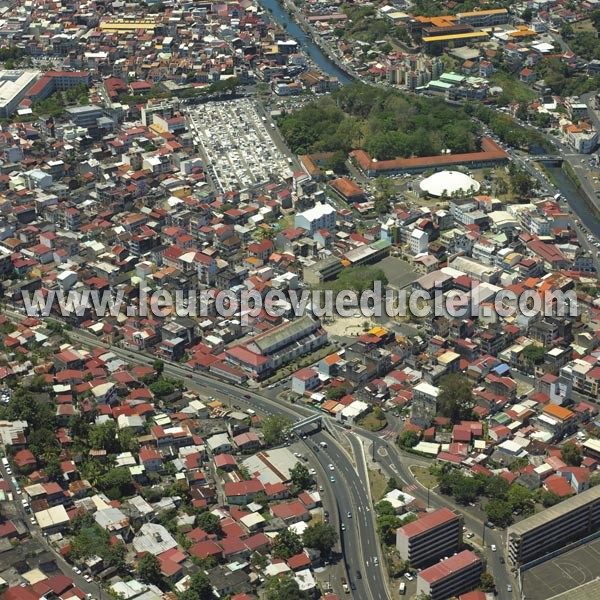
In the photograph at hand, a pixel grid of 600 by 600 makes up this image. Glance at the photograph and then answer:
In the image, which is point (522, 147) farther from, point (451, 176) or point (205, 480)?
point (205, 480)

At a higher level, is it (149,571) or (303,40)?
(149,571)

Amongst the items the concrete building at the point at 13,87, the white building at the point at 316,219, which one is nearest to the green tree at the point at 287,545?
the white building at the point at 316,219

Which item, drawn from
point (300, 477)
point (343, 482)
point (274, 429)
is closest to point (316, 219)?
point (274, 429)

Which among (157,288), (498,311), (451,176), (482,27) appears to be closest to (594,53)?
(482,27)

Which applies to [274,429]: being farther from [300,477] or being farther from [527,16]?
[527,16]

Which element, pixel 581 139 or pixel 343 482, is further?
pixel 581 139

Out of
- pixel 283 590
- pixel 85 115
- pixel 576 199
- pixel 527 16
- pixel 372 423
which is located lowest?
pixel 576 199

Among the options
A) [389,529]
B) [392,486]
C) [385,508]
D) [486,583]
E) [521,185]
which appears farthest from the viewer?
[521,185]
